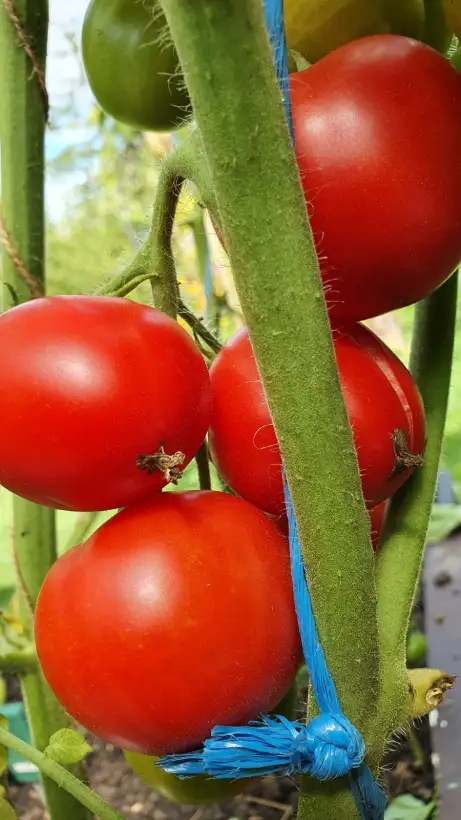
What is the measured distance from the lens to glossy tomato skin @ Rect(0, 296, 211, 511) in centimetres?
36

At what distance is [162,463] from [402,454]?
13cm

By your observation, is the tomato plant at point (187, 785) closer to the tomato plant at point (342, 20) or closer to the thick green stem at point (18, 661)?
Answer: the thick green stem at point (18, 661)

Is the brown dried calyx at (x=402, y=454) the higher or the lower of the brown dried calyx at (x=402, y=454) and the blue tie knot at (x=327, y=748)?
the higher

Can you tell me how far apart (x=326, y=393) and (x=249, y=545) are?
0.10 metres

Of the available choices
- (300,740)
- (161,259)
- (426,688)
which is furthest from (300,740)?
(161,259)

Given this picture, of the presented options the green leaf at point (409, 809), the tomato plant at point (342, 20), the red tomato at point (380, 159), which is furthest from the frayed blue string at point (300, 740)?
the green leaf at point (409, 809)

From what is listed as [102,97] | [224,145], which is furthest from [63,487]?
[102,97]

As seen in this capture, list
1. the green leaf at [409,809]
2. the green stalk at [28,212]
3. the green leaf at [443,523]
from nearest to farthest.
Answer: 1. the green stalk at [28,212]
2. the green leaf at [409,809]
3. the green leaf at [443,523]

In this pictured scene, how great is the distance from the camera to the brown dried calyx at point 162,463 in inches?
14.9

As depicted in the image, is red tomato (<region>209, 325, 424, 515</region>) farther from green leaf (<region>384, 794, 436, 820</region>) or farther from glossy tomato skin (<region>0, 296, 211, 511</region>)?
green leaf (<region>384, 794, 436, 820</region>)

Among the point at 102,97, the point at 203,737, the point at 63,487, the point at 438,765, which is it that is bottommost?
the point at 438,765

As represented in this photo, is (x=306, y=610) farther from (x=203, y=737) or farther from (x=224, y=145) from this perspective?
(x=224, y=145)

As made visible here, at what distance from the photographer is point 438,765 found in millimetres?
766

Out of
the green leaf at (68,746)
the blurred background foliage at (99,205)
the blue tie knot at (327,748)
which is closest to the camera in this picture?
the blue tie knot at (327,748)
